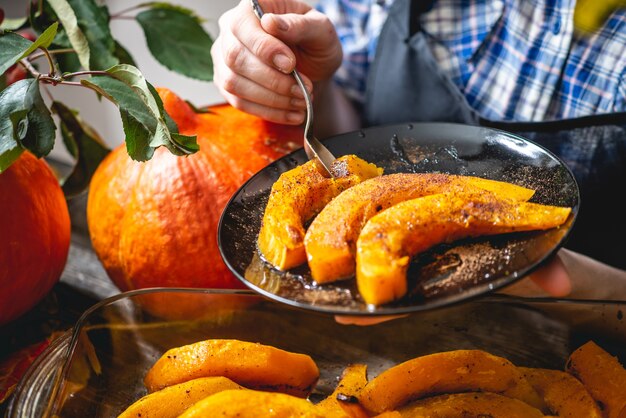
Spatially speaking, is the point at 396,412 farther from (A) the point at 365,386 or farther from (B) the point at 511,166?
(B) the point at 511,166

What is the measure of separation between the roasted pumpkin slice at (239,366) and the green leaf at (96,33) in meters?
0.47

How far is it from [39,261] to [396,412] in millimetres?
519

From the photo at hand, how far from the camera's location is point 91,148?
1055mm

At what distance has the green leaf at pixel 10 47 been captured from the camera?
2.21 feet

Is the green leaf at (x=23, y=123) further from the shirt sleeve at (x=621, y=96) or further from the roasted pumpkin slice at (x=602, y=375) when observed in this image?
the shirt sleeve at (x=621, y=96)

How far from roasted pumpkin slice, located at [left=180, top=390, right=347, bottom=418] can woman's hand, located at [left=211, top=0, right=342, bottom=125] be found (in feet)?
1.41

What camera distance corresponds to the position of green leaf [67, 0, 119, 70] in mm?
929

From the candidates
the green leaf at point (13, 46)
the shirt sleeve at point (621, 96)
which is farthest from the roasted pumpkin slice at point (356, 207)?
the shirt sleeve at point (621, 96)

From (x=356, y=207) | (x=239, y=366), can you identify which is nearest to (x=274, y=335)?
(x=239, y=366)

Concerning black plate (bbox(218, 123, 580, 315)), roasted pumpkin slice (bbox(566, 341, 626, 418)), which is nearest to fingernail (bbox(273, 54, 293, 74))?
black plate (bbox(218, 123, 580, 315))

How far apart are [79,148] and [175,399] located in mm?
578

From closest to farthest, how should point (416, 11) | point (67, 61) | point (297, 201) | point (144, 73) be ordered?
point (297, 201)
point (67, 61)
point (416, 11)
point (144, 73)

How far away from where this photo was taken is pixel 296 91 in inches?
34.2

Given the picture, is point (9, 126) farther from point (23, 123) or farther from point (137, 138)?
point (137, 138)
